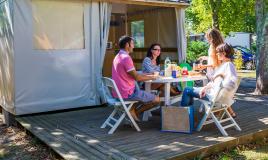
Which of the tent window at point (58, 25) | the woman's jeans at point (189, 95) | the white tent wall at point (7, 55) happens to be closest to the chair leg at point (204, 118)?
the woman's jeans at point (189, 95)

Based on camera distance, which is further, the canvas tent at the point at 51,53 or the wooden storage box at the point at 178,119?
the canvas tent at the point at 51,53

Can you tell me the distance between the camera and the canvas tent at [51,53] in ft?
20.2

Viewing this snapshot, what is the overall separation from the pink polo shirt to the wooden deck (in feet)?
1.91

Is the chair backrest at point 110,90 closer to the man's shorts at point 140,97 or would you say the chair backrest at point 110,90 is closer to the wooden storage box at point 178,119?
the man's shorts at point 140,97

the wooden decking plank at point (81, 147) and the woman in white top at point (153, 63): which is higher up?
the woman in white top at point (153, 63)

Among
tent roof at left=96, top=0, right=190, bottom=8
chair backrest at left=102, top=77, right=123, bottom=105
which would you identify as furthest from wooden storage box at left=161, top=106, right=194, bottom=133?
tent roof at left=96, top=0, right=190, bottom=8

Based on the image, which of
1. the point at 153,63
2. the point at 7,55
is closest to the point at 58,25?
the point at 7,55

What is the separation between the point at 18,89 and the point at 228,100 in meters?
3.49

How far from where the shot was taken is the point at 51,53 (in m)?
6.41

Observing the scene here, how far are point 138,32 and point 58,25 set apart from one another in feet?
13.1

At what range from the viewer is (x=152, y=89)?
6.07m

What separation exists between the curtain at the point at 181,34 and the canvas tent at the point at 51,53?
1782 millimetres

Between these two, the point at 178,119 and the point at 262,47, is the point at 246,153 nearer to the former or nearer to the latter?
the point at 178,119

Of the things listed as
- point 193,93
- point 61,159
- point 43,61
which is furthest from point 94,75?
point 61,159
